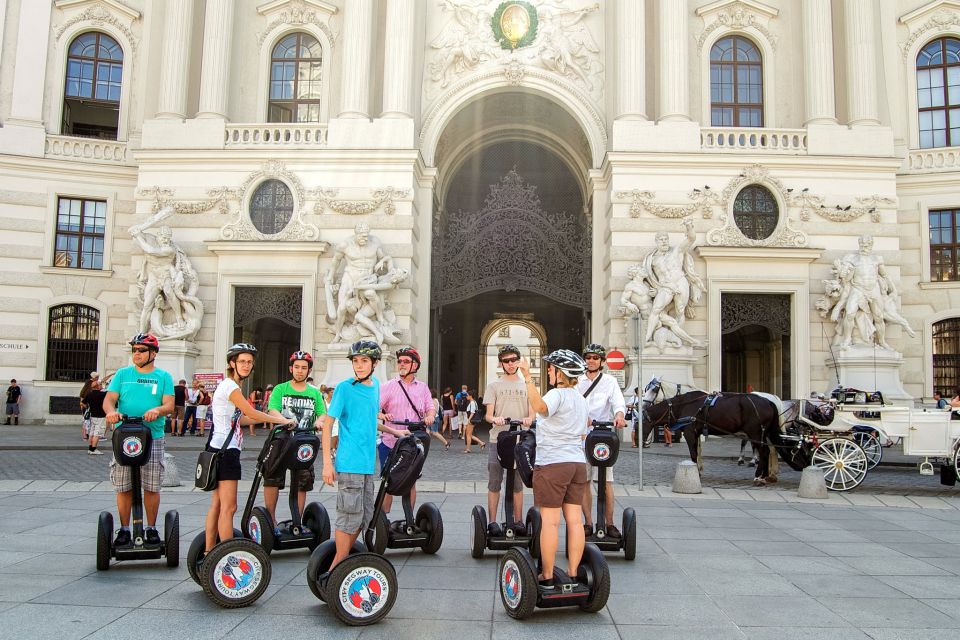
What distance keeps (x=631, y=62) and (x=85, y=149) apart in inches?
710

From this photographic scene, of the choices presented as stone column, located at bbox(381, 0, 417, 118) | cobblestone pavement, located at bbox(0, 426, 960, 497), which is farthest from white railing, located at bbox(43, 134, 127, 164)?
cobblestone pavement, located at bbox(0, 426, 960, 497)

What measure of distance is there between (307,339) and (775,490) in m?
14.4

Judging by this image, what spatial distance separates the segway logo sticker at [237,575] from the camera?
5938 millimetres

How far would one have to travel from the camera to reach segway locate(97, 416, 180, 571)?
23.0ft

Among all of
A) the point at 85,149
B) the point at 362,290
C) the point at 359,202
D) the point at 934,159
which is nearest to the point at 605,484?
the point at 362,290

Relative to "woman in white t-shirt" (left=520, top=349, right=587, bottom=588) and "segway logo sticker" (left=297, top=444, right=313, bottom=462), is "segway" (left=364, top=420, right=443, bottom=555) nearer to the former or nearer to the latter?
"segway logo sticker" (left=297, top=444, right=313, bottom=462)

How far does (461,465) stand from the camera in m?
17.2

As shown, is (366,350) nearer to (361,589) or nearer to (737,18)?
(361,589)

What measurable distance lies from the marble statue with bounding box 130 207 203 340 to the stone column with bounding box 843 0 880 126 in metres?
20.8

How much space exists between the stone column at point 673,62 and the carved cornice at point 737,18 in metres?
1.35

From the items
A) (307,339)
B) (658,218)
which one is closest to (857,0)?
(658,218)

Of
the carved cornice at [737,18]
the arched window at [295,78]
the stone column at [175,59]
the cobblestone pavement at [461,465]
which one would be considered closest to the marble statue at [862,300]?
the cobblestone pavement at [461,465]

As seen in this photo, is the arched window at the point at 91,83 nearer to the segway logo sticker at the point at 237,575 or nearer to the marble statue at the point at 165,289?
the marble statue at the point at 165,289

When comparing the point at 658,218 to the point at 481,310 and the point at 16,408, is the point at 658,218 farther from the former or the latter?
the point at 16,408
